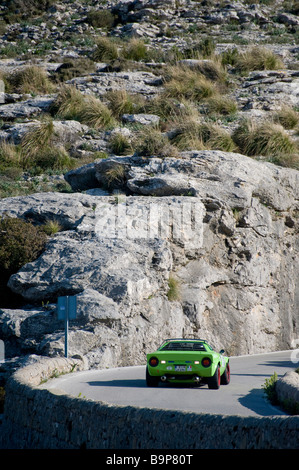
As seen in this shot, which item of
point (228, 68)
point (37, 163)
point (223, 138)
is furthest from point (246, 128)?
point (228, 68)

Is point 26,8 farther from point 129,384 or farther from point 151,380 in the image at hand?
point 151,380

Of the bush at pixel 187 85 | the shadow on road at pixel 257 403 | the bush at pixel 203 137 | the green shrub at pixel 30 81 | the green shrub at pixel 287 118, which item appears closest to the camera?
the shadow on road at pixel 257 403

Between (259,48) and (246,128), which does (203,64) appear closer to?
(259,48)

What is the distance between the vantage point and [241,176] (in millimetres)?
25906

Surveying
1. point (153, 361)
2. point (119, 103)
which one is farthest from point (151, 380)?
point (119, 103)

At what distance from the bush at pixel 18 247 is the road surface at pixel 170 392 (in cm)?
628

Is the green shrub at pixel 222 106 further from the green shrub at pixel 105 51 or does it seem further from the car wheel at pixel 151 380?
the car wheel at pixel 151 380

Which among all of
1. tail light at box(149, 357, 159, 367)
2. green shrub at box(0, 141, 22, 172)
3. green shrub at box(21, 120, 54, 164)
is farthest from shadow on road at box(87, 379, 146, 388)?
green shrub at box(21, 120, 54, 164)

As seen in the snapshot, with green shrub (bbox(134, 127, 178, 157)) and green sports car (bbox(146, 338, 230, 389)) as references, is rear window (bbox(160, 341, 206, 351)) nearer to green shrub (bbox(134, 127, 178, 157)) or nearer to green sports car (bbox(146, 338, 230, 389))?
green sports car (bbox(146, 338, 230, 389))

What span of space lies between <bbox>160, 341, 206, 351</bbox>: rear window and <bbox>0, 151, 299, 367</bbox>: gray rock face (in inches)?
134

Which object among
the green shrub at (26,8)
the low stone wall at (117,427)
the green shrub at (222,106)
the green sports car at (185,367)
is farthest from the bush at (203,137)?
the green shrub at (26,8)

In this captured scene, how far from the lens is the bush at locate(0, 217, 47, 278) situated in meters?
20.5

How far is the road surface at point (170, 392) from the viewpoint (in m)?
10.2

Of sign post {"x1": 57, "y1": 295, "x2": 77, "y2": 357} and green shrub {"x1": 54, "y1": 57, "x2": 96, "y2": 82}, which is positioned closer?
sign post {"x1": 57, "y1": 295, "x2": 77, "y2": 357}
